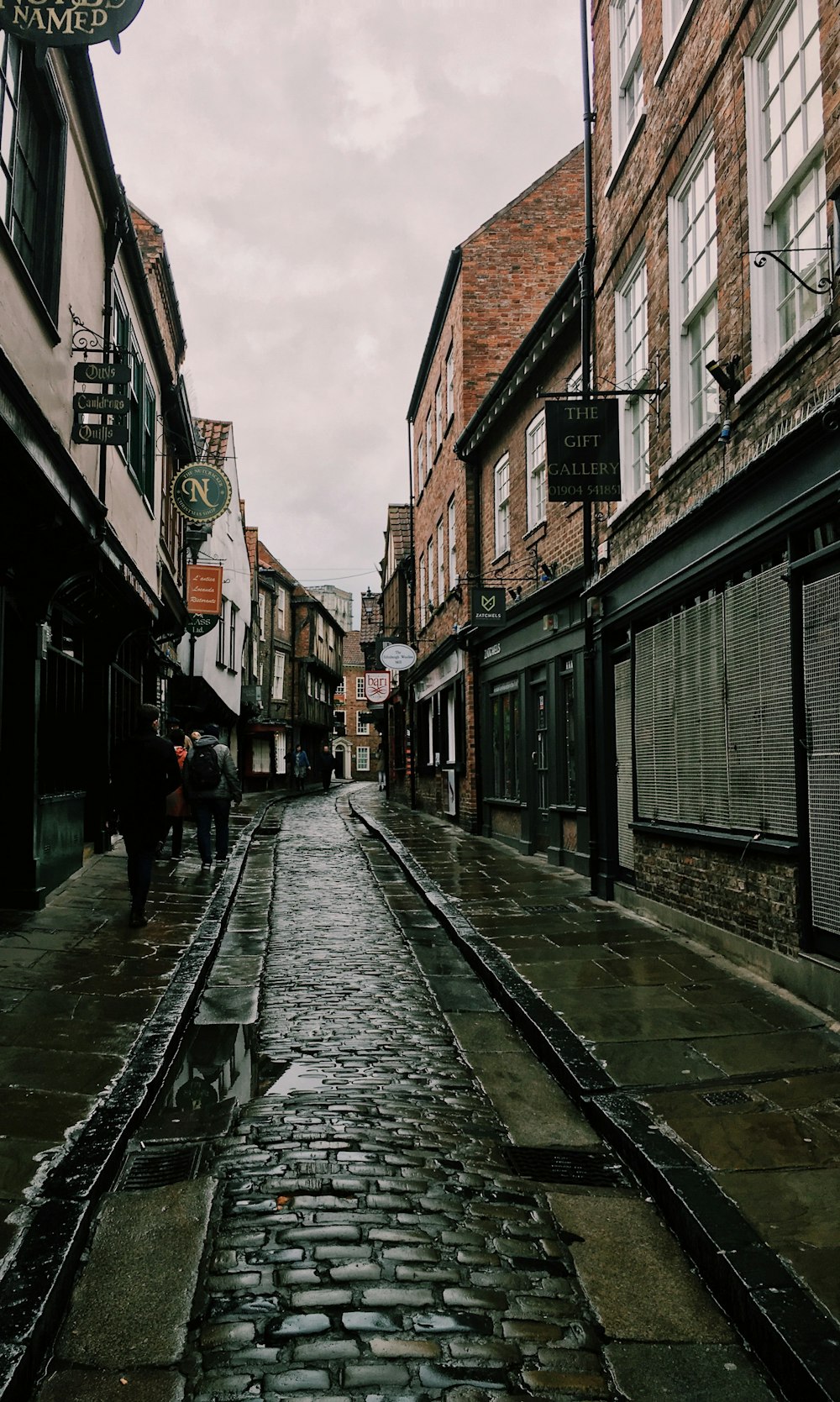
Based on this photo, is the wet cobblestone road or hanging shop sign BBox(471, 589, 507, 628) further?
hanging shop sign BBox(471, 589, 507, 628)

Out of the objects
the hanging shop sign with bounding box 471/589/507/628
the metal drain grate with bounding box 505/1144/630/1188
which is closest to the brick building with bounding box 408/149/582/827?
the hanging shop sign with bounding box 471/589/507/628

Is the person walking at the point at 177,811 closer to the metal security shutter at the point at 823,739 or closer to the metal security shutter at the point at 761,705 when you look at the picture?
the metal security shutter at the point at 761,705

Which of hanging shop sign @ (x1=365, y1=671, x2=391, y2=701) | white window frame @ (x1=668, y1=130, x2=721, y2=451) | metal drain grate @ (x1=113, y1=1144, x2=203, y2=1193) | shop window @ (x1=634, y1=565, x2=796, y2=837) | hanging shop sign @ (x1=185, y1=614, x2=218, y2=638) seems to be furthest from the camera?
hanging shop sign @ (x1=365, y1=671, x2=391, y2=701)

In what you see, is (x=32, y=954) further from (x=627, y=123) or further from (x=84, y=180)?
(x=627, y=123)

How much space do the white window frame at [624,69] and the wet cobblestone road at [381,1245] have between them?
31.1 feet

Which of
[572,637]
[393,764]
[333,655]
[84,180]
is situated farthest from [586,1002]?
[333,655]

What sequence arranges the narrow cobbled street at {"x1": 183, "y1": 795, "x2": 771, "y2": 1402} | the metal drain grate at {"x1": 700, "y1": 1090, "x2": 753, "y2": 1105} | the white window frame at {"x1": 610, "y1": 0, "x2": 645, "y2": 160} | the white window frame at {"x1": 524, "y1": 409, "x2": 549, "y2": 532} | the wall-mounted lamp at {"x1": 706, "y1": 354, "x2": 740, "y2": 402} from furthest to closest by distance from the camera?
the white window frame at {"x1": 524, "y1": 409, "x2": 549, "y2": 532} → the white window frame at {"x1": 610, "y1": 0, "x2": 645, "y2": 160} → the wall-mounted lamp at {"x1": 706, "y1": 354, "x2": 740, "y2": 402} → the metal drain grate at {"x1": 700, "y1": 1090, "x2": 753, "y2": 1105} → the narrow cobbled street at {"x1": 183, "y1": 795, "x2": 771, "y2": 1402}

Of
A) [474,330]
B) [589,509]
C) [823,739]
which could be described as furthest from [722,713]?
[474,330]

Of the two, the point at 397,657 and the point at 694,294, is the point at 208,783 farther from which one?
the point at 397,657

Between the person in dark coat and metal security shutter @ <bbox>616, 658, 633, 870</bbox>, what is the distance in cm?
444

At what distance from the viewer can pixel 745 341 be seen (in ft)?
23.9

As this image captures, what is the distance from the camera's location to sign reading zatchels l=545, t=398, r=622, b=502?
9711 millimetres

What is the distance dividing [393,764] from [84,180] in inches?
1094

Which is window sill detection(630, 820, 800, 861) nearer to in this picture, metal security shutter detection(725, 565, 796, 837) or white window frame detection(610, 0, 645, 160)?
metal security shutter detection(725, 565, 796, 837)
